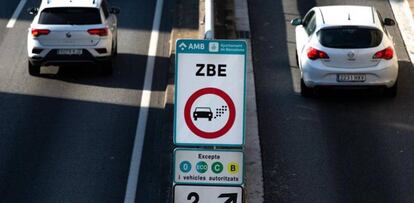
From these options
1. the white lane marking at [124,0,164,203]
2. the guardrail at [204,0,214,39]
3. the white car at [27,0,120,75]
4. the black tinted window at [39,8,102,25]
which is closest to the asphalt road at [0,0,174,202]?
the white lane marking at [124,0,164,203]

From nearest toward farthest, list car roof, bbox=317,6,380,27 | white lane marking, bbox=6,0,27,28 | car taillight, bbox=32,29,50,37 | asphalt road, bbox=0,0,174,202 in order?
asphalt road, bbox=0,0,174,202, car roof, bbox=317,6,380,27, car taillight, bbox=32,29,50,37, white lane marking, bbox=6,0,27,28

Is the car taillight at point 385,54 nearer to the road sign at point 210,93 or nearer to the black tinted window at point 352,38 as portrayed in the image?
the black tinted window at point 352,38

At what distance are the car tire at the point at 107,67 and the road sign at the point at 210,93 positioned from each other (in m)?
13.4

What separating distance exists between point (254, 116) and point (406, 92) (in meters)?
3.34

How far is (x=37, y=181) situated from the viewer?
17.0m

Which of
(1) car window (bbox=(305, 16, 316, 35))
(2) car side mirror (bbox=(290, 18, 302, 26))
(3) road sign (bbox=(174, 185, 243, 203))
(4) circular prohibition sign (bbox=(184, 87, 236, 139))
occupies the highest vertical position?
(2) car side mirror (bbox=(290, 18, 302, 26))

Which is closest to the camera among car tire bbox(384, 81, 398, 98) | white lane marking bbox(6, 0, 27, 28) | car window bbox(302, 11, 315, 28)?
car tire bbox(384, 81, 398, 98)

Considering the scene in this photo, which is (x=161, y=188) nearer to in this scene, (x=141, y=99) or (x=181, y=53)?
(x=141, y=99)

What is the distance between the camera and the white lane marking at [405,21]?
23906 millimetres

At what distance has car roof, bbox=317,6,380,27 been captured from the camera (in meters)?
20.4

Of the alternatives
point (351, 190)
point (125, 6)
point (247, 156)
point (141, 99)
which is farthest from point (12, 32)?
point (351, 190)

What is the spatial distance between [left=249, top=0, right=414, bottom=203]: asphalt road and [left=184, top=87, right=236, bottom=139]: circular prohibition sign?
6.39 m

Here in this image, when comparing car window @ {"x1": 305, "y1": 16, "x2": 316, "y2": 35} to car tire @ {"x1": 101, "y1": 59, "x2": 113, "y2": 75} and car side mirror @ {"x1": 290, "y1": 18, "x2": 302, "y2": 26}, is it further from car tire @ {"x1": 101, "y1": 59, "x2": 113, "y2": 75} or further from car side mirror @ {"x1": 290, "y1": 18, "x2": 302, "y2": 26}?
car tire @ {"x1": 101, "y1": 59, "x2": 113, "y2": 75}

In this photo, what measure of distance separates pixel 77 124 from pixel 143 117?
1205 millimetres
